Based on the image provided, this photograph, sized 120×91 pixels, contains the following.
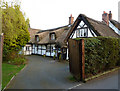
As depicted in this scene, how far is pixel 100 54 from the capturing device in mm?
6246

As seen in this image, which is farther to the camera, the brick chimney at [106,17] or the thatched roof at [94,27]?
the brick chimney at [106,17]

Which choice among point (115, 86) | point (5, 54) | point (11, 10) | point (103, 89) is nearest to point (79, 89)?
point (103, 89)

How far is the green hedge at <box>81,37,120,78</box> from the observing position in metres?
5.64

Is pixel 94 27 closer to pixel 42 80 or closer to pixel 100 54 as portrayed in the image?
pixel 100 54

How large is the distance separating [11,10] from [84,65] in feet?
29.3

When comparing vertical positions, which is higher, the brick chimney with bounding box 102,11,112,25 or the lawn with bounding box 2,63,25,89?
the brick chimney with bounding box 102,11,112,25

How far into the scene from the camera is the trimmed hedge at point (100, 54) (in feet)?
18.5

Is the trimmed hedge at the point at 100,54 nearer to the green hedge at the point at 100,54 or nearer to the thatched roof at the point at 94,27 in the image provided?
the green hedge at the point at 100,54

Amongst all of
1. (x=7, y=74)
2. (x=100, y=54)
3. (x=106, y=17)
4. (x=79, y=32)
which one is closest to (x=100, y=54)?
(x=100, y=54)

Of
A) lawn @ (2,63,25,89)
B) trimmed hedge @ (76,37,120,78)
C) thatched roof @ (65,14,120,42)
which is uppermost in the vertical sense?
thatched roof @ (65,14,120,42)

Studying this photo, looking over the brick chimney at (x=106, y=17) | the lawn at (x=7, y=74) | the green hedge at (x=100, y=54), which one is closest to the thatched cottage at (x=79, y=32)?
the brick chimney at (x=106, y=17)

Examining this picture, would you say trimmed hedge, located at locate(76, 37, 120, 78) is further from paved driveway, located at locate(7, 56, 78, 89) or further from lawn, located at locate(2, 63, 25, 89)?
lawn, located at locate(2, 63, 25, 89)

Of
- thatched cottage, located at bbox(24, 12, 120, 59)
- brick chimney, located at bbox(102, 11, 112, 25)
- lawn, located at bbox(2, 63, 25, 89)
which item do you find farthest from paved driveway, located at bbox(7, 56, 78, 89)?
brick chimney, located at bbox(102, 11, 112, 25)

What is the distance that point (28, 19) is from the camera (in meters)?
13.4
